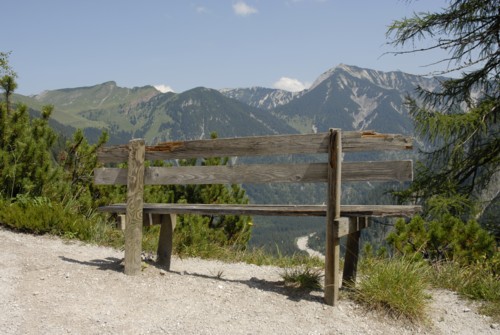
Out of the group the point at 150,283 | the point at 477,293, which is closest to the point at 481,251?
the point at 477,293

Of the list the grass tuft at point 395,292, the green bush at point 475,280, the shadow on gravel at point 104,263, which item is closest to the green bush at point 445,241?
the green bush at point 475,280

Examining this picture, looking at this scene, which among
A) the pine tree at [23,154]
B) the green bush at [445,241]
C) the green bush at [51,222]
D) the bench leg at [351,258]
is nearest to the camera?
the bench leg at [351,258]

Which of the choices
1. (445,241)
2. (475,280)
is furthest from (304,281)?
(445,241)

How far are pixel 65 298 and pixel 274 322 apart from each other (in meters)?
2.29

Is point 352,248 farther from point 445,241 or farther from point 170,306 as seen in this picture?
point 445,241

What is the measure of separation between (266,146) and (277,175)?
373 millimetres

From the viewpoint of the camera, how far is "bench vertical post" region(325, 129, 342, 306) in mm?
5203

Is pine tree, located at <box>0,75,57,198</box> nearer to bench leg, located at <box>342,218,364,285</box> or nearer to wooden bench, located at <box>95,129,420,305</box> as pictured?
wooden bench, located at <box>95,129,420,305</box>

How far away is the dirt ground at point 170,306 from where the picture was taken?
15.1 ft

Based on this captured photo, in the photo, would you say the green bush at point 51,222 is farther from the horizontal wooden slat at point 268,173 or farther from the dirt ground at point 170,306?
the horizontal wooden slat at point 268,173

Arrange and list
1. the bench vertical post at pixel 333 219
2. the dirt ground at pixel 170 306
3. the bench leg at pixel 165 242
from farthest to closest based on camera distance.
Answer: the bench leg at pixel 165 242 < the bench vertical post at pixel 333 219 < the dirt ground at pixel 170 306

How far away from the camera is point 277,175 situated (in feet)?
18.3

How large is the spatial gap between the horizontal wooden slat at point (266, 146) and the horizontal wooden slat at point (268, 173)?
18 cm

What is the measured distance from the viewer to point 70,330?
4.40 m
